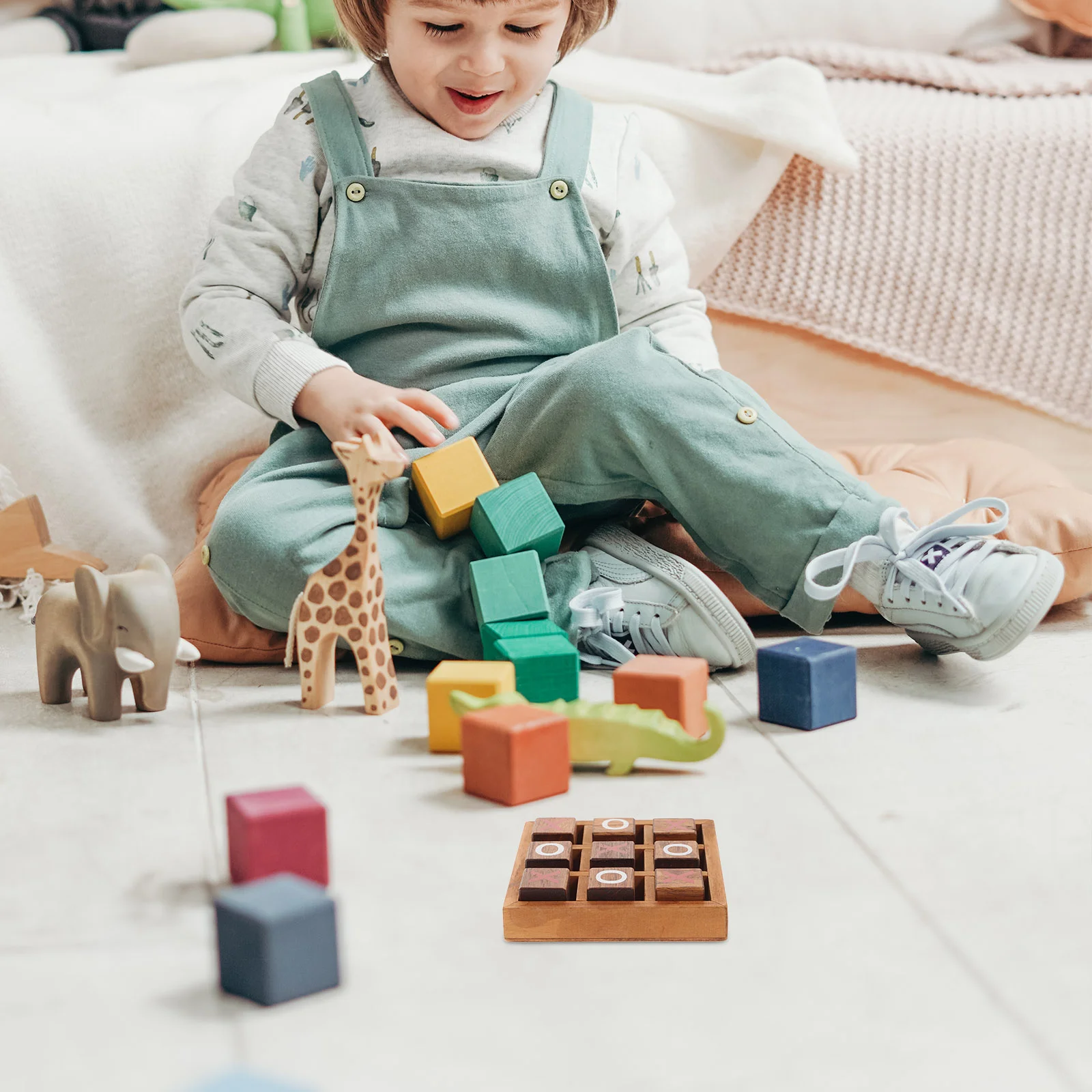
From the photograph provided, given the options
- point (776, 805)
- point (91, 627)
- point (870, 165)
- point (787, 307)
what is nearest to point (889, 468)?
point (787, 307)

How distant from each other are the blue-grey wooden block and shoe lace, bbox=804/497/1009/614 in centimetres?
55

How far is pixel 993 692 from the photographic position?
0.93m

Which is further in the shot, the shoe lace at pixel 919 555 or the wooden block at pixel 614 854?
the shoe lace at pixel 919 555

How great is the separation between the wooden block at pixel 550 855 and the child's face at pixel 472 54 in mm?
707

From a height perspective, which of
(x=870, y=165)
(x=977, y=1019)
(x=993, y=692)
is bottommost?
(x=993, y=692)

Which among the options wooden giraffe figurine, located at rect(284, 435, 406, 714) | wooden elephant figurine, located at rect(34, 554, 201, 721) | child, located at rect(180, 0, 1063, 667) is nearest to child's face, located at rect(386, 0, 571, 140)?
child, located at rect(180, 0, 1063, 667)

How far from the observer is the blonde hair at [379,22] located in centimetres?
116

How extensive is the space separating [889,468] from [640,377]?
40cm

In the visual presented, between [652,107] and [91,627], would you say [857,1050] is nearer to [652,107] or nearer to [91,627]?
[91,627]

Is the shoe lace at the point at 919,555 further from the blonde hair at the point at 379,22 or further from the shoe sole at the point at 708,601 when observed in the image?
the blonde hair at the point at 379,22

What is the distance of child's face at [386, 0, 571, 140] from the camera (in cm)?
106

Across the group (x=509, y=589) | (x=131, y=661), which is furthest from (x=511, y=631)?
(x=131, y=661)

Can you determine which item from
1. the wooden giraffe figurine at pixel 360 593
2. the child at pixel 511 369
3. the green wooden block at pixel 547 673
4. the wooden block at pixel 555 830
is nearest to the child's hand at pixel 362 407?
the child at pixel 511 369

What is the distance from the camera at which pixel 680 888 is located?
0.57 metres
